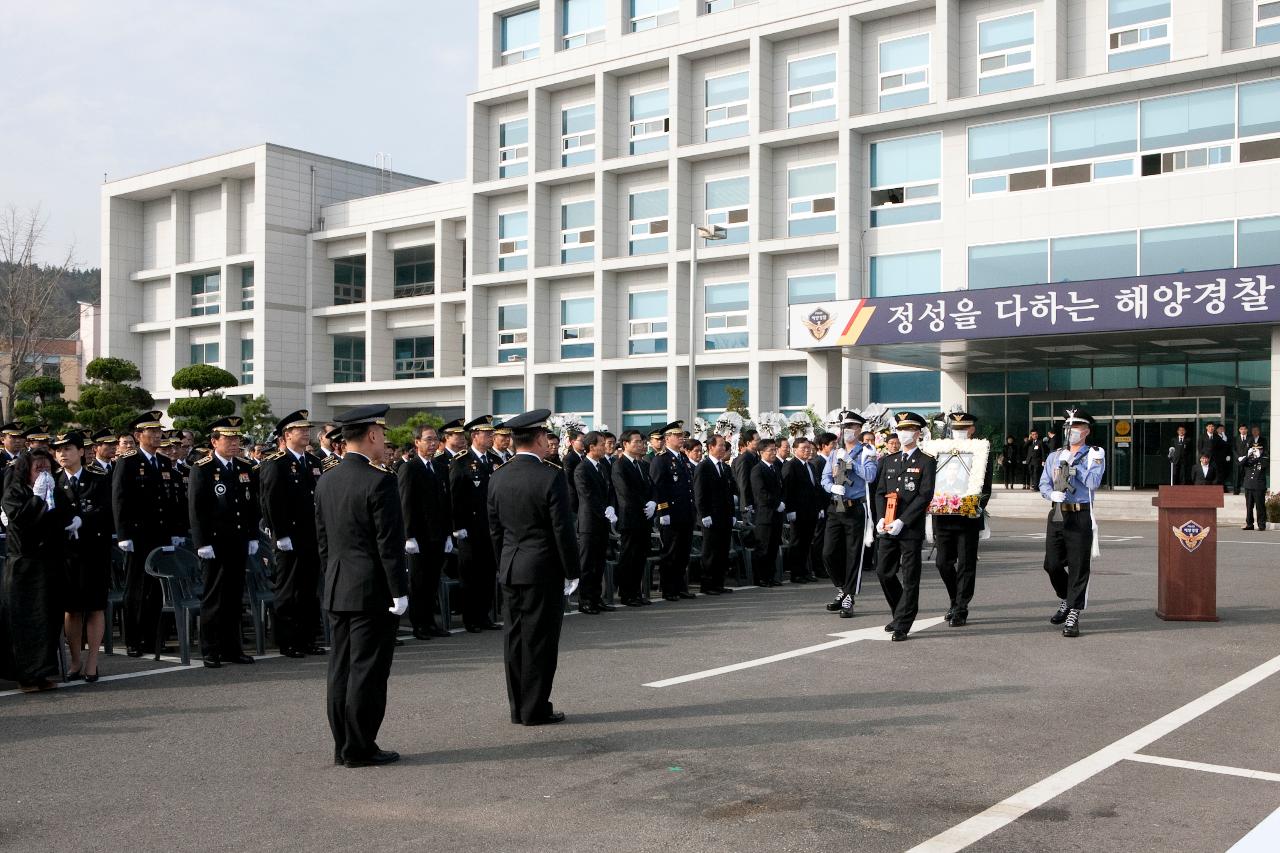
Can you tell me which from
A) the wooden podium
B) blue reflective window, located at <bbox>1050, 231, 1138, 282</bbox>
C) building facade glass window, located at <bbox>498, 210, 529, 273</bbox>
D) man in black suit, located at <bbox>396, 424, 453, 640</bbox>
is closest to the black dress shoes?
man in black suit, located at <bbox>396, 424, 453, 640</bbox>

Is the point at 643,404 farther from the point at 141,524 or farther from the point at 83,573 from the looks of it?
the point at 83,573

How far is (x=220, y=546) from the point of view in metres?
9.63

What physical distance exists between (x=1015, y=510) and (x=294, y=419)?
22951 millimetres

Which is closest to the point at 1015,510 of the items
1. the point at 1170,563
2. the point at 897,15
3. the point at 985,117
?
the point at 985,117

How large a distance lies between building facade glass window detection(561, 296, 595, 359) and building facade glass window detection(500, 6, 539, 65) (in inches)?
366

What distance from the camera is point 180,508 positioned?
10680 millimetres

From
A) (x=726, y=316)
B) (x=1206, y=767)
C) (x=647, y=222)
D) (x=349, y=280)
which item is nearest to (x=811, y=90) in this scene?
(x=647, y=222)

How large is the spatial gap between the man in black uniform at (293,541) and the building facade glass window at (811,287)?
2747cm

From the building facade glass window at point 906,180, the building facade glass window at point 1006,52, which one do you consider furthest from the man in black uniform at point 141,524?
the building facade glass window at point 1006,52

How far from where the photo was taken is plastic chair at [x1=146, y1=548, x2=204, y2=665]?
9.68 metres

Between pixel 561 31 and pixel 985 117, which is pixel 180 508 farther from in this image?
pixel 561 31

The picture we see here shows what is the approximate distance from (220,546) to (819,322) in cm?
2339

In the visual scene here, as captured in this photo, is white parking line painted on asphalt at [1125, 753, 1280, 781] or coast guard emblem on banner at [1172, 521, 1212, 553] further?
coast guard emblem on banner at [1172, 521, 1212, 553]

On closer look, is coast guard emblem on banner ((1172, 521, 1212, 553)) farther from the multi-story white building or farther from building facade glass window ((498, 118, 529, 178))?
building facade glass window ((498, 118, 529, 178))
